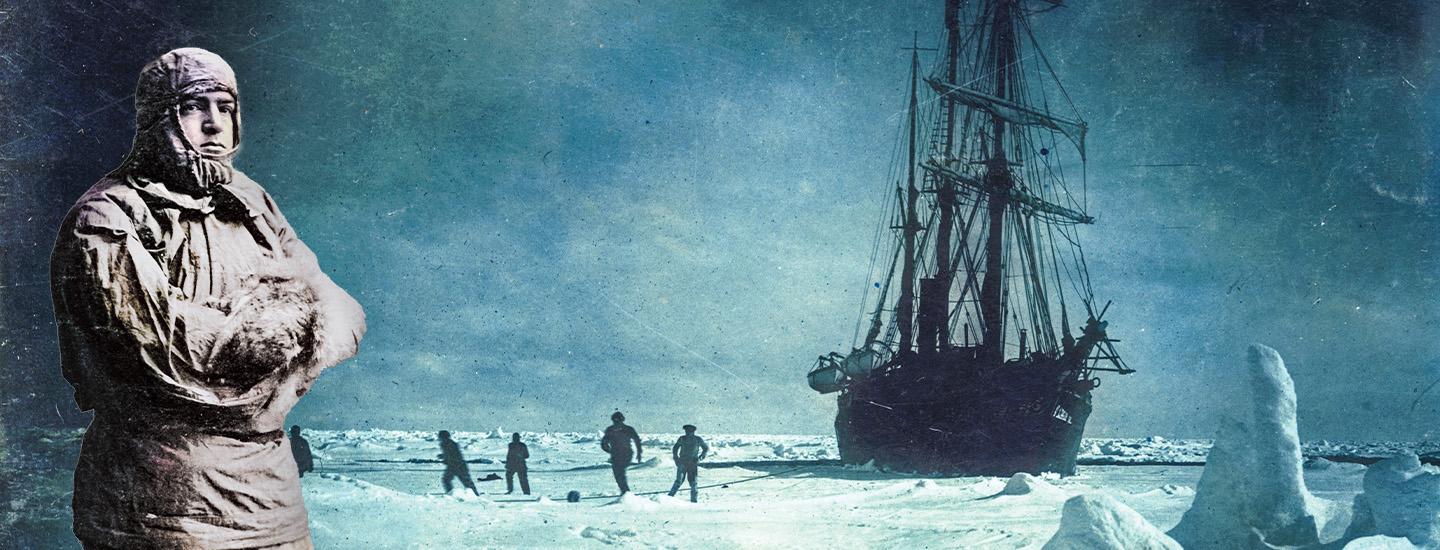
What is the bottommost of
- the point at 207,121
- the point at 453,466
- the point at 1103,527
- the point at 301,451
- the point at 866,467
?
the point at 1103,527

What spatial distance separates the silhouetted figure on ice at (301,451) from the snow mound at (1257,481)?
15.8 feet

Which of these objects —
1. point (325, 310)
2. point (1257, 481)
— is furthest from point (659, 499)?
point (325, 310)

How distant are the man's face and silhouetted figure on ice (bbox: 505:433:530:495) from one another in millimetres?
3647

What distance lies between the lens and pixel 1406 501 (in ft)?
17.0

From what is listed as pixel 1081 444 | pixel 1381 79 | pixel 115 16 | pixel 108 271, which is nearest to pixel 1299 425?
pixel 1081 444

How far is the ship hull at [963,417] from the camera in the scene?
6062 mm

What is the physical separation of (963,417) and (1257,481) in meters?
1.65

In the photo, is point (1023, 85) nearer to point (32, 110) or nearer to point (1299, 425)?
point (1299, 425)

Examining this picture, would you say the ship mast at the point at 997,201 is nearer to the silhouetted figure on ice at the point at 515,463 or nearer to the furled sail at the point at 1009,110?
the furled sail at the point at 1009,110

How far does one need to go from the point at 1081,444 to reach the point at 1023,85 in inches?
91.4

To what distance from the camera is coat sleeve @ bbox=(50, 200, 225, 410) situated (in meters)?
1.59

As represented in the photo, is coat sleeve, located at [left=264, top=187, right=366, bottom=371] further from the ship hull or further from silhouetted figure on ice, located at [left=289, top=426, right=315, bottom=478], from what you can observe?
the ship hull

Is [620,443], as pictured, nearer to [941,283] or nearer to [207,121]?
[941,283]

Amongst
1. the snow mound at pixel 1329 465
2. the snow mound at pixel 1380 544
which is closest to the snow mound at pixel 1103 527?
the snow mound at pixel 1380 544
